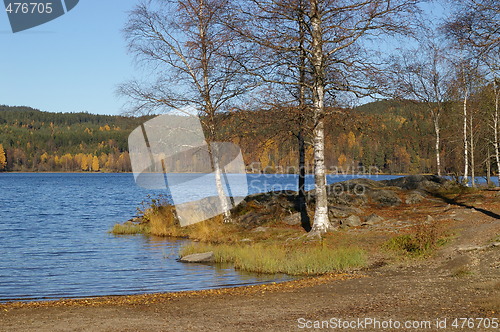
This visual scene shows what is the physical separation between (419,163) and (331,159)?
8113cm

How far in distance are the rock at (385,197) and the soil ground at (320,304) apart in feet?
37.6

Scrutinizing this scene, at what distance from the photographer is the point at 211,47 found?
23.5 m

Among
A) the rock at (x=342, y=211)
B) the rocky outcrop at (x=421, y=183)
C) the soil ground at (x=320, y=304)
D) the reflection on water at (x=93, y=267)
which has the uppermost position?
the rocky outcrop at (x=421, y=183)

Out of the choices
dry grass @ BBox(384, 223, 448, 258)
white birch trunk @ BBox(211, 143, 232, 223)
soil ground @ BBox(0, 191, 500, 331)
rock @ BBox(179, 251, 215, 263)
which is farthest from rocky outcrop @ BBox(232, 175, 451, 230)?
soil ground @ BBox(0, 191, 500, 331)

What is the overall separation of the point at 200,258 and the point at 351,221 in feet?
21.6

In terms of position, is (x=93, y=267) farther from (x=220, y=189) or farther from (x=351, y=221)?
(x=351, y=221)

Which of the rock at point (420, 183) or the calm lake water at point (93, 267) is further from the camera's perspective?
the rock at point (420, 183)

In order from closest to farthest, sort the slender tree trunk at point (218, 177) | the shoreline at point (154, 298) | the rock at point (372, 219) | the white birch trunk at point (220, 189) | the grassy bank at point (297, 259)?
1. the shoreline at point (154, 298)
2. the grassy bank at point (297, 259)
3. the rock at point (372, 219)
4. the slender tree trunk at point (218, 177)
5. the white birch trunk at point (220, 189)

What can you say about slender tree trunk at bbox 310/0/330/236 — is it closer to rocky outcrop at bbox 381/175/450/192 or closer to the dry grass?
the dry grass

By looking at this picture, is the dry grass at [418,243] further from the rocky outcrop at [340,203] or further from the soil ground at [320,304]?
the rocky outcrop at [340,203]

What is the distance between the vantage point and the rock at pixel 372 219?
22.4 m

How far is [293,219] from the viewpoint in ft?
81.5

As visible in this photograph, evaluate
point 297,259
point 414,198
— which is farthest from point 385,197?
point 297,259

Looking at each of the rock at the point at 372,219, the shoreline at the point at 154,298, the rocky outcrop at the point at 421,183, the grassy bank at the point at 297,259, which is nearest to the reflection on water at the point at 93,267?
the grassy bank at the point at 297,259
